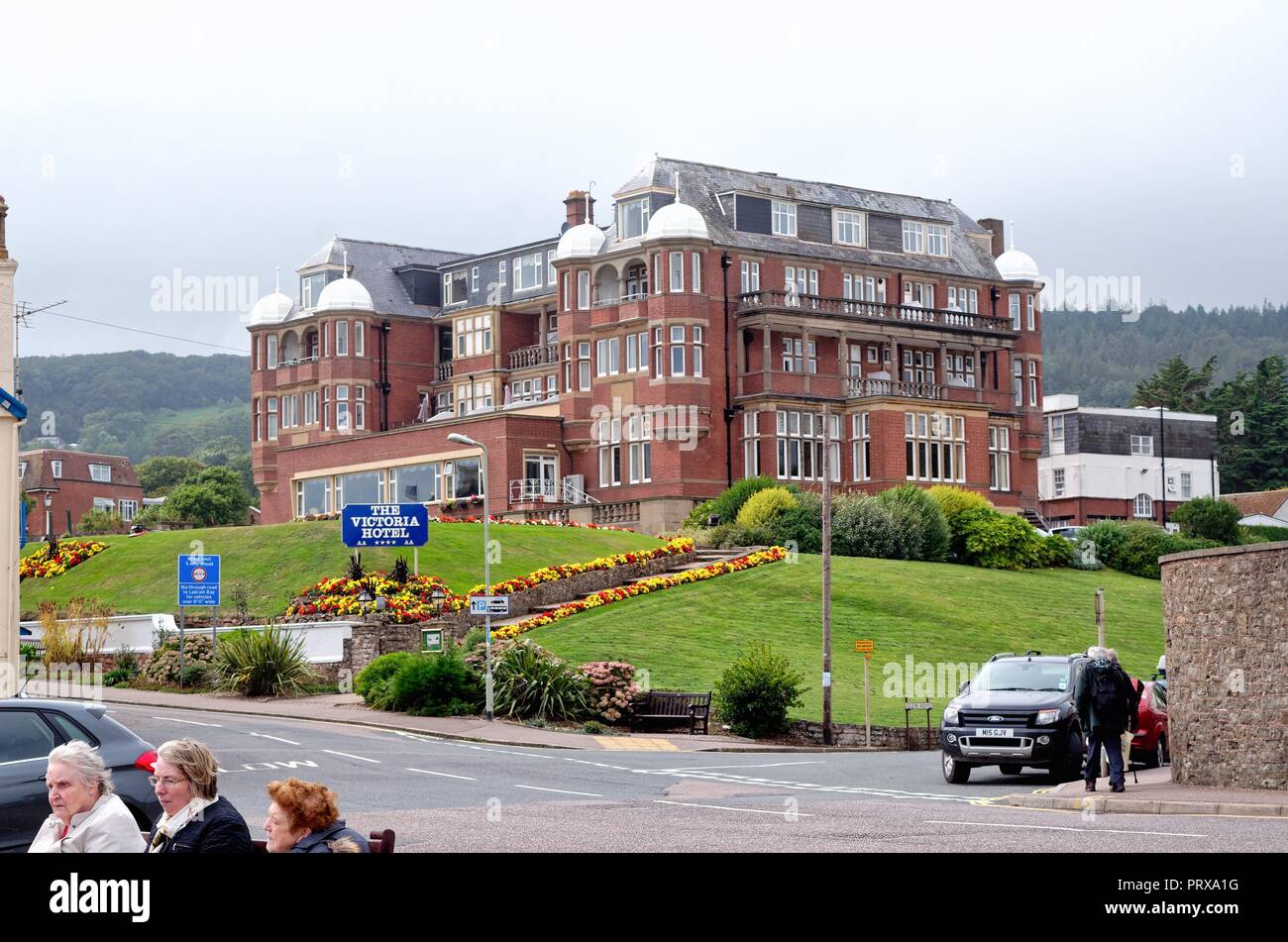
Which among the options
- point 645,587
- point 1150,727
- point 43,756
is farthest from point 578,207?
point 43,756

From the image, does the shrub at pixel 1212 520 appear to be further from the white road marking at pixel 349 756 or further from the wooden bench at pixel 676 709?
the white road marking at pixel 349 756

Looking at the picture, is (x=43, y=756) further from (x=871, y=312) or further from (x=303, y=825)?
(x=871, y=312)

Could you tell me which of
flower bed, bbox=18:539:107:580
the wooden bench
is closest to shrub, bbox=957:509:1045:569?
the wooden bench

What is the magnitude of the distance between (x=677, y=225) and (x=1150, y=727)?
4293 centimetres

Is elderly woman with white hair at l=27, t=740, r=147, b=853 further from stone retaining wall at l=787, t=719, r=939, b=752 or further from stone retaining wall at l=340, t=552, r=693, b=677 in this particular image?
stone retaining wall at l=340, t=552, r=693, b=677

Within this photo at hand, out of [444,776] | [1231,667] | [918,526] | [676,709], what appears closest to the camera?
[1231,667]

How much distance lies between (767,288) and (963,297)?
1205 cm

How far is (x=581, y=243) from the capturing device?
70625 millimetres

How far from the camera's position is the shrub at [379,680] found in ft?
127

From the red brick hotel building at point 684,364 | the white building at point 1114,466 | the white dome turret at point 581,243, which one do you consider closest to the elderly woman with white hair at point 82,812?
the red brick hotel building at point 684,364

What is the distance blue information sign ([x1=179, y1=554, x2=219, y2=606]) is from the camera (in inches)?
1686
